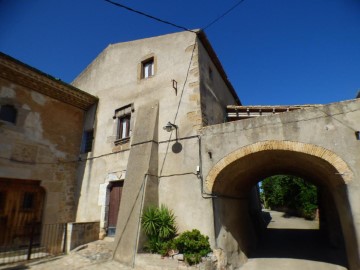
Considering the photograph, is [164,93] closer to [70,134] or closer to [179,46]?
[179,46]

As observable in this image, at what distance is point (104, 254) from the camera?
794 centimetres

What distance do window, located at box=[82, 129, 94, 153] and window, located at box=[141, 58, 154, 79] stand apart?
12.6 feet

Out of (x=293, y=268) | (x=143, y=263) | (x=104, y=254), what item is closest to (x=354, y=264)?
(x=293, y=268)

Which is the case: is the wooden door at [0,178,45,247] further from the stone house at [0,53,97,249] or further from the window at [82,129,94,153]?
the window at [82,129,94,153]

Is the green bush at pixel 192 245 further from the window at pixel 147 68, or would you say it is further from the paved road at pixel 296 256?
the window at pixel 147 68

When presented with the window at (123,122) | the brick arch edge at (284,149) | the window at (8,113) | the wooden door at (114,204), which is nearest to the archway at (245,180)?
the brick arch edge at (284,149)

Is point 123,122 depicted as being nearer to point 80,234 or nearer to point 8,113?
point 8,113

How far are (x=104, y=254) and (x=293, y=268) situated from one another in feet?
20.6

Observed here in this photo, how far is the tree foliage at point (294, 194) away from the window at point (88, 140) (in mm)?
18047

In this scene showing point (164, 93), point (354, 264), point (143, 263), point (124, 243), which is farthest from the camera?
point (164, 93)

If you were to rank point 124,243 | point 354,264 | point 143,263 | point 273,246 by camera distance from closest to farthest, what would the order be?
point 354,264 < point 143,263 < point 124,243 < point 273,246

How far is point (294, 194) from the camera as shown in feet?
76.4

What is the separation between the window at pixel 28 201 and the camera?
9.67m

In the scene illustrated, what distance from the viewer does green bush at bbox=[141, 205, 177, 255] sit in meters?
7.38
